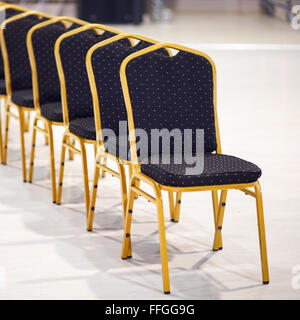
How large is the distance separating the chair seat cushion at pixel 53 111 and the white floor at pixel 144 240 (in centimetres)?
49

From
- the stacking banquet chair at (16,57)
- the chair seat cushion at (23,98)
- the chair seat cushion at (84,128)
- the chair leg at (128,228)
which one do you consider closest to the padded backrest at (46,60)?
the chair seat cushion at (23,98)

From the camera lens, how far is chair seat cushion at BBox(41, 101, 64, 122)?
13.4 ft

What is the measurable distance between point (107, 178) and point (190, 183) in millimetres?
1779

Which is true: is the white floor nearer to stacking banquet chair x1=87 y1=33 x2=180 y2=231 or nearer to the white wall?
stacking banquet chair x1=87 y1=33 x2=180 y2=231

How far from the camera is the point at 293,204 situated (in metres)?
4.11

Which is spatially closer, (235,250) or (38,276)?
(38,276)

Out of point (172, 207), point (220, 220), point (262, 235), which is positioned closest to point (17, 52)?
point (172, 207)

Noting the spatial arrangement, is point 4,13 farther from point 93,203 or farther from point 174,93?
Answer: point 174,93

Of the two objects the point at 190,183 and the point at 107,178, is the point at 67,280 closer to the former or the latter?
the point at 190,183

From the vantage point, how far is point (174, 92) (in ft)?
10.8

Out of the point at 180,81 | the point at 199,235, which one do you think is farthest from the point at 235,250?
the point at 180,81

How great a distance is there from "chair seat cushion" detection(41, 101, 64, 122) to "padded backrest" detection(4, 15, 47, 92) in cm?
53

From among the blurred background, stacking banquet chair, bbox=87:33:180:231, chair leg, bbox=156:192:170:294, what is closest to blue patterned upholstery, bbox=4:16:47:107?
stacking banquet chair, bbox=87:33:180:231
